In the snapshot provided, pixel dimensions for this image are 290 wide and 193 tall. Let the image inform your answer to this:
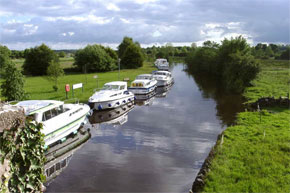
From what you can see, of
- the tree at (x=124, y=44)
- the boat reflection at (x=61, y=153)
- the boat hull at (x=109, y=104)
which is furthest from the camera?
the tree at (x=124, y=44)

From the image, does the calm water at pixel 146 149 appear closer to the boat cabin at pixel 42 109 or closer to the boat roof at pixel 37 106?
the boat cabin at pixel 42 109

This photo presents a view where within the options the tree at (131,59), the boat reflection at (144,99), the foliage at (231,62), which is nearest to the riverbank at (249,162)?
the boat reflection at (144,99)

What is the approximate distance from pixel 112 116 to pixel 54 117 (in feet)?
23.3

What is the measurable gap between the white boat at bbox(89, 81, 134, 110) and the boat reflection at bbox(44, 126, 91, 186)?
485 centimetres

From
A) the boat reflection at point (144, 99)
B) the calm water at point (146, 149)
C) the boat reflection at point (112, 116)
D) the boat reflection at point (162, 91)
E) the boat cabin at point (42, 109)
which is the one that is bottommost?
the calm water at point (146, 149)

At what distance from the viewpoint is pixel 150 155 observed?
44.6 feet

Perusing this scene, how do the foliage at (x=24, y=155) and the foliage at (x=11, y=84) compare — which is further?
the foliage at (x=11, y=84)

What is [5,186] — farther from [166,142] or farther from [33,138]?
[166,142]

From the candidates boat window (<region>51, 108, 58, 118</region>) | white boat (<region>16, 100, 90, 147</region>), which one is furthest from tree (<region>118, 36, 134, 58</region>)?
boat window (<region>51, 108, 58, 118</region>)

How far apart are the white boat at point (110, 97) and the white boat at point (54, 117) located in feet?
16.0

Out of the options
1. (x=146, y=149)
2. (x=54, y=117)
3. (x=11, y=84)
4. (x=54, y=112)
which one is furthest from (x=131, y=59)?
(x=146, y=149)

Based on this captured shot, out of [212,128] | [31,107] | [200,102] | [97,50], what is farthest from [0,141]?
[97,50]

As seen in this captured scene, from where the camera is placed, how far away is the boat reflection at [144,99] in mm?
27328

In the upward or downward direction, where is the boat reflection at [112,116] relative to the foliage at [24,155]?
downward
